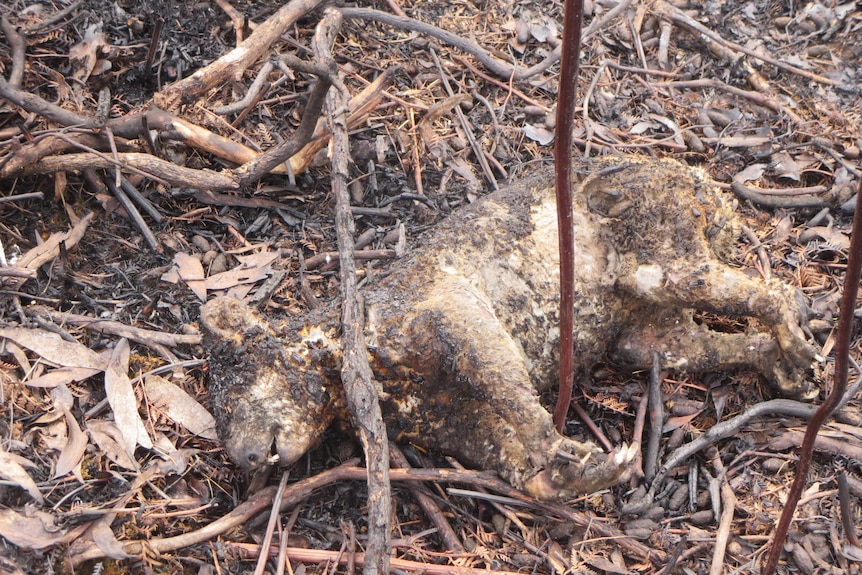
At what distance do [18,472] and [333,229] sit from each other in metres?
1.86

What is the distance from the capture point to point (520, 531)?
121 inches

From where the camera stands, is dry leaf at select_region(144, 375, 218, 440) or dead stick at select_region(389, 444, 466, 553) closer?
dead stick at select_region(389, 444, 466, 553)

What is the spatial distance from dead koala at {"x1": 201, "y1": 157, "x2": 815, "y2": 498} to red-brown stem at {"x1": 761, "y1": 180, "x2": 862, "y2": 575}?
1.86 ft

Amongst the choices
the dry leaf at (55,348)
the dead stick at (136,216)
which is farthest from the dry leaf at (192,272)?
the dry leaf at (55,348)

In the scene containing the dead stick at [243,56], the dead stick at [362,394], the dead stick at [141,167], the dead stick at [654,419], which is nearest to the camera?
the dead stick at [362,394]

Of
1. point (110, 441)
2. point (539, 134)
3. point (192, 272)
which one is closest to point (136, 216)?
point (192, 272)

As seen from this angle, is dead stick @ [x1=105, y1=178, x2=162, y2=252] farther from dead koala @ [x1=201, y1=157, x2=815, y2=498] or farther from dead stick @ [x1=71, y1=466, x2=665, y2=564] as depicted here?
dead stick @ [x1=71, y1=466, x2=665, y2=564]

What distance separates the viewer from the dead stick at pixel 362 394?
2.60 m

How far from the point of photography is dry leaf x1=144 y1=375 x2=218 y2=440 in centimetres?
319

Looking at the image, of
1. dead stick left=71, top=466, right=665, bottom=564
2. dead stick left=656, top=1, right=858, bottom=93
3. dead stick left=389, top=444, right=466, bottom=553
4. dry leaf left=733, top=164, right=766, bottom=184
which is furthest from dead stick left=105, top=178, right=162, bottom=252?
dead stick left=656, top=1, right=858, bottom=93

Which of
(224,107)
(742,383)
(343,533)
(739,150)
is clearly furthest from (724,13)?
(343,533)

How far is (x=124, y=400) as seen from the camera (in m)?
3.17

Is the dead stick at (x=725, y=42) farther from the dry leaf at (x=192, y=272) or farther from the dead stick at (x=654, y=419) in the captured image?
the dry leaf at (x=192, y=272)

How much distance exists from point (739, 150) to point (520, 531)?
111 inches
